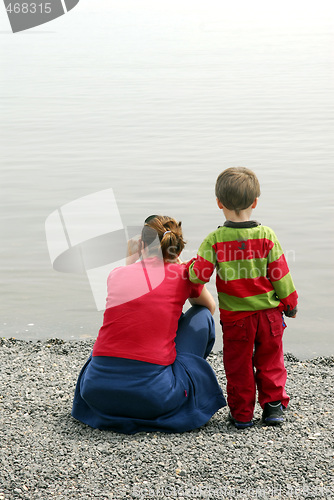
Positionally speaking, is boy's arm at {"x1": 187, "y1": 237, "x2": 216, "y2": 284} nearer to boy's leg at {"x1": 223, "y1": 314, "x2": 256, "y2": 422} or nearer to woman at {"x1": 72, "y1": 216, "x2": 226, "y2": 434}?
woman at {"x1": 72, "y1": 216, "x2": 226, "y2": 434}

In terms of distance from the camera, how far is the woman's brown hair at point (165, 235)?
3980 mm

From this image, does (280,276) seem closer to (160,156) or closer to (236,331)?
(236,331)

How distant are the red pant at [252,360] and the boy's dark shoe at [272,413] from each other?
3 cm

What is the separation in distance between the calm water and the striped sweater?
2.08 meters

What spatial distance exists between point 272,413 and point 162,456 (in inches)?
29.9

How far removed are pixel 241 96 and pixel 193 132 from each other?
6.28 metres

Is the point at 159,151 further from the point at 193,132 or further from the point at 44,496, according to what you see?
the point at 44,496

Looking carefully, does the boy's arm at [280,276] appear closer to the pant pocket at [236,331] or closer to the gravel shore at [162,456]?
the pant pocket at [236,331]

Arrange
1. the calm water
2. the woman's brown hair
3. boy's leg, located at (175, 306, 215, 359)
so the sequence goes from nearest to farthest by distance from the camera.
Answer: the woman's brown hair → boy's leg, located at (175, 306, 215, 359) → the calm water

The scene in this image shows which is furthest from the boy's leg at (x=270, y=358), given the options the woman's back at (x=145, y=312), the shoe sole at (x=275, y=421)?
the woman's back at (x=145, y=312)

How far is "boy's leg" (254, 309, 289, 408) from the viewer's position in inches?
156

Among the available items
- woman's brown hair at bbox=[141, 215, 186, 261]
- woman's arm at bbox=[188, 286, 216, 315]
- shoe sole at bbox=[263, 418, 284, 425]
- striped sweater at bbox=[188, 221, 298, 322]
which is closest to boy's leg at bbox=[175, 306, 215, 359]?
woman's arm at bbox=[188, 286, 216, 315]

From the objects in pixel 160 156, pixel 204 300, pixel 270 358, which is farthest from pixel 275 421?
pixel 160 156

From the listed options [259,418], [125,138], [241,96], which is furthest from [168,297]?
[241,96]
